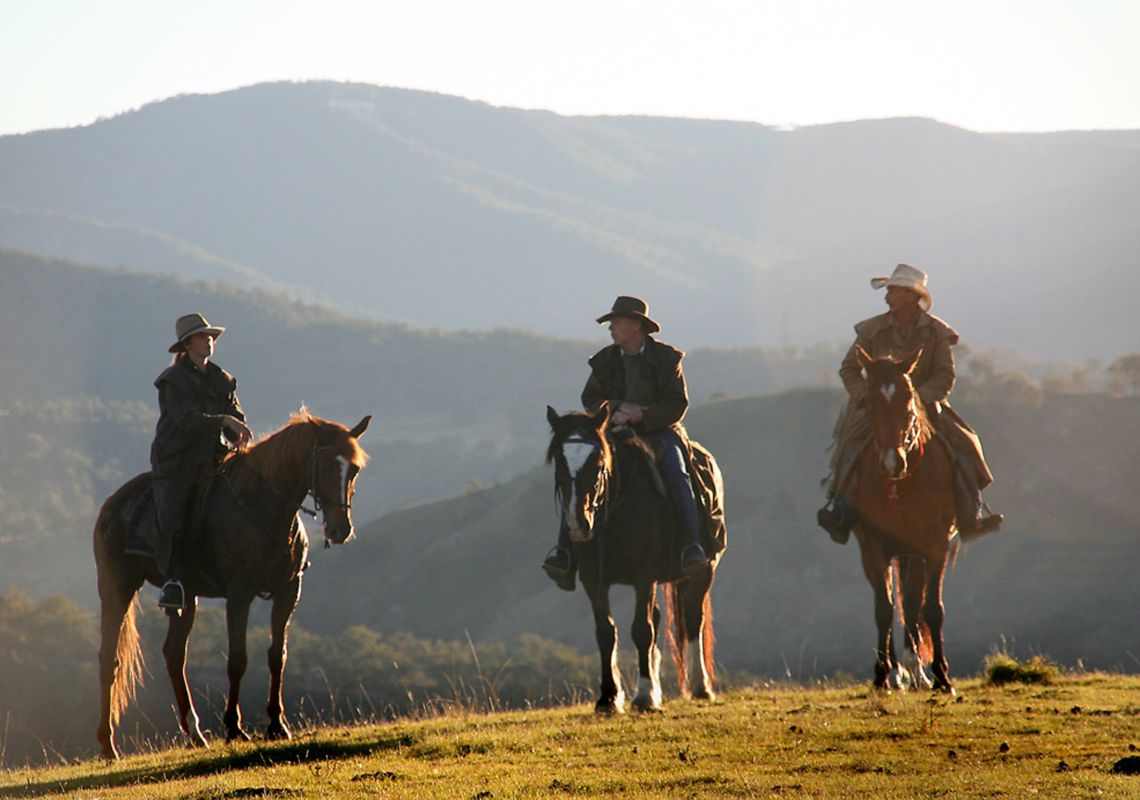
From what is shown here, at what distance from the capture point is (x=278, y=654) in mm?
11898

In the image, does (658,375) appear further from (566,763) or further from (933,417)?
(566,763)

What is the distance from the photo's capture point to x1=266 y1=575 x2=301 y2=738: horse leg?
11797mm

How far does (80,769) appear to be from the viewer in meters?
11.5

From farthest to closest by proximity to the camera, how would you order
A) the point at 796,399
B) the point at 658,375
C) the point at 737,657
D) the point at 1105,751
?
1. the point at 796,399
2. the point at 737,657
3. the point at 658,375
4. the point at 1105,751

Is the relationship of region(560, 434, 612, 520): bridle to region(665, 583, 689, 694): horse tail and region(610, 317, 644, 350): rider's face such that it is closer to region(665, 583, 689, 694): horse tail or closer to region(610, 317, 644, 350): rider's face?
region(610, 317, 644, 350): rider's face

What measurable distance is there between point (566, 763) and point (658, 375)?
4306 millimetres

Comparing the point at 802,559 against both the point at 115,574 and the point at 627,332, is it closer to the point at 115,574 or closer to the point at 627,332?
the point at 627,332

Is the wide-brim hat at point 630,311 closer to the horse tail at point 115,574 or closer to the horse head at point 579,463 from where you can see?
the horse head at point 579,463

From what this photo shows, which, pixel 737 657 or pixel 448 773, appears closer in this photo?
pixel 448 773

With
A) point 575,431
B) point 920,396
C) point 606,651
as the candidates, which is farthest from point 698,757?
point 920,396

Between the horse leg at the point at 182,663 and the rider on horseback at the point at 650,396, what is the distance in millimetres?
3201

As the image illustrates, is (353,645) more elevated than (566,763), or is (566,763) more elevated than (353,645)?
(566,763)

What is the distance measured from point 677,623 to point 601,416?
3.64 metres

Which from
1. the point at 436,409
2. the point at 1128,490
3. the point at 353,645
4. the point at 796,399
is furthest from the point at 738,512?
the point at 436,409
